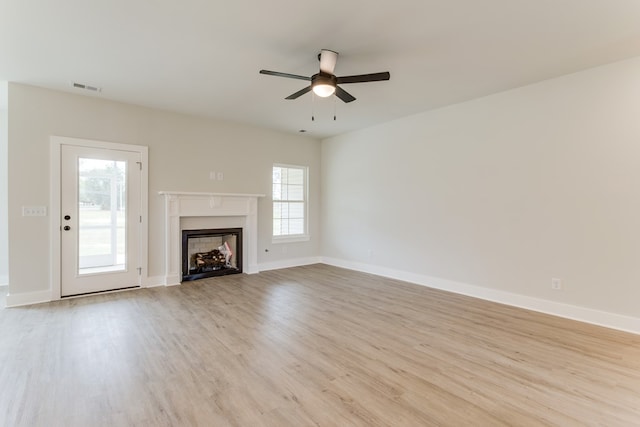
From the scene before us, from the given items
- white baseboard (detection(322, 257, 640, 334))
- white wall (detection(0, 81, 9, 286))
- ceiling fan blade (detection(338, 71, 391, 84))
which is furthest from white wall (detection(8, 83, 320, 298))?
ceiling fan blade (detection(338, 71, 391, 84))

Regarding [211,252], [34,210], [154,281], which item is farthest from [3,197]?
[211,252]

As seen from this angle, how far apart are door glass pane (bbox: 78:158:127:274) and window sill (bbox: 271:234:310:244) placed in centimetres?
267

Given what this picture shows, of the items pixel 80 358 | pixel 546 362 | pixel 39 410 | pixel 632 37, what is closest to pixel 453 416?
pixel 546 362

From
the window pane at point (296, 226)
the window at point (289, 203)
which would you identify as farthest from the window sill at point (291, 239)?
the window pane at point (296, 226)

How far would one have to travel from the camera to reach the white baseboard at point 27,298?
13.0 feet

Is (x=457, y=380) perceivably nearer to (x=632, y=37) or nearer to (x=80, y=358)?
(x=80, y=358)

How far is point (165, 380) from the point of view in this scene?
7.47ft

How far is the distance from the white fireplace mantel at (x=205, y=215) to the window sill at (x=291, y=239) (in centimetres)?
50

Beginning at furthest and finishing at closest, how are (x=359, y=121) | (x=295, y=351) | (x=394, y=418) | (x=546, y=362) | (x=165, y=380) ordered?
1. (x=359, y=121)
2. (x=295, y=351)
3. (x=546, y=362)
4. (x=165, y=380)
5. (x=394, y=418)

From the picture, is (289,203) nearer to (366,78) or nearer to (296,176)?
(296,176)

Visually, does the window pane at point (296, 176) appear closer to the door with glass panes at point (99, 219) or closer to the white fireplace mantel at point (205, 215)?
the white fireplace mantel at point (205, 215)

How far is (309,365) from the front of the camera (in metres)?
2.50

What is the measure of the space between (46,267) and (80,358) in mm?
2371

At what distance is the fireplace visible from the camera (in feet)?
17.7
